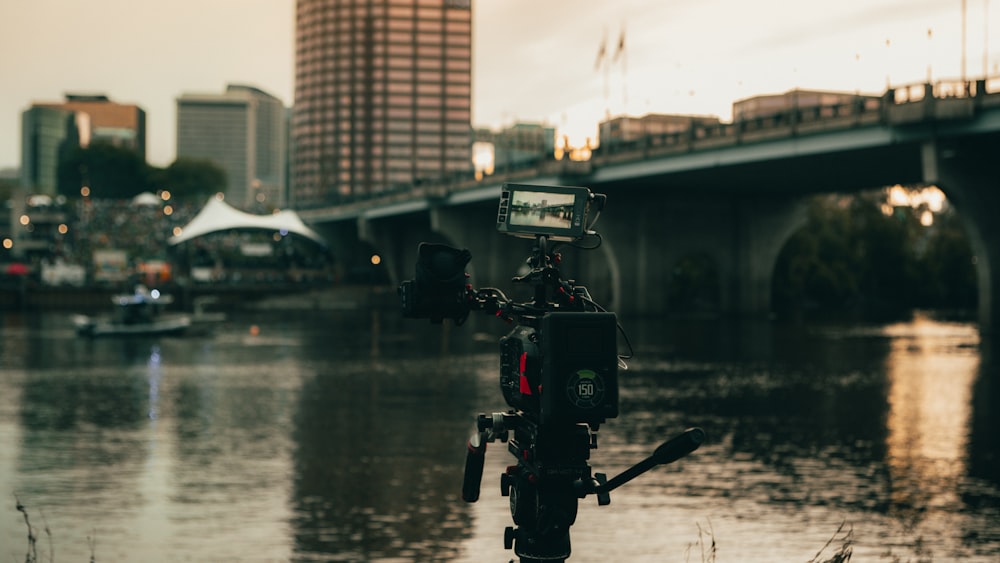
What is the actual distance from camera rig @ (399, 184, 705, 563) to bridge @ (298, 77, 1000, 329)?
5381cm

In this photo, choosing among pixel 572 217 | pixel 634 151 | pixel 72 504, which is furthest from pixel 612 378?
pixel 634 151

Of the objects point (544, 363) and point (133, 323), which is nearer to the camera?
point (544, 363)

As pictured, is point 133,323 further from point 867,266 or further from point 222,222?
point 867,266

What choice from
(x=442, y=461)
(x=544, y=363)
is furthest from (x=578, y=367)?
(x=442, y=461)

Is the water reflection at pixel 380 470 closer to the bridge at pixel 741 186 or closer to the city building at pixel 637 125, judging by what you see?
the bridge at pixel 741 186

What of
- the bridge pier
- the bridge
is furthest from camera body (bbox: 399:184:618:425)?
the bridge pier

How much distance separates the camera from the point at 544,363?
7.29 m

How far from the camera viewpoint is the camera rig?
7258mm

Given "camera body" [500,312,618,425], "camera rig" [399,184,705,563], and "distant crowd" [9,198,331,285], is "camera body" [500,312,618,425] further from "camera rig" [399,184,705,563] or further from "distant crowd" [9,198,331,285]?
"distant crowd" [9,198,331,285]

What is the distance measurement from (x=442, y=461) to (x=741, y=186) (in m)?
70.4

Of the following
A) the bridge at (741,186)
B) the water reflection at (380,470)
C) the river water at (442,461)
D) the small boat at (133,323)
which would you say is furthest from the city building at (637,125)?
the water reflection at (380,470)

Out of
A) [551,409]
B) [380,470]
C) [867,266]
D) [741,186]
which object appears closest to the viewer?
[551,409]

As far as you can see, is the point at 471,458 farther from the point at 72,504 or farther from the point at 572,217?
the point at 72,504

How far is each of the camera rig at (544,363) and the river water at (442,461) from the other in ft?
6.11
